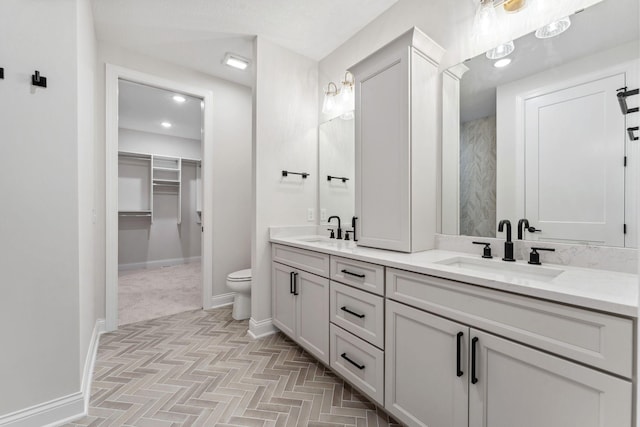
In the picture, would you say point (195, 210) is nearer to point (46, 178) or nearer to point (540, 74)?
point (46, 178)

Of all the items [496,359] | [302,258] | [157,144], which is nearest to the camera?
[496,359]

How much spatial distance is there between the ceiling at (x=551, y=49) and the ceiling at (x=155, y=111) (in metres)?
3.10

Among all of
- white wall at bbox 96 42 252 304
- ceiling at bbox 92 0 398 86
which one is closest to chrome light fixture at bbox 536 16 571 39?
ceiling at bbox 92 0 398 86

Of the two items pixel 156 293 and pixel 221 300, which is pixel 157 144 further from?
pixel 221 300

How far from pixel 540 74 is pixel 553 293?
1222 millimetres

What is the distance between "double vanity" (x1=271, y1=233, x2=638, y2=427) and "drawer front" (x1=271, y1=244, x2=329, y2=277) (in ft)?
0.17

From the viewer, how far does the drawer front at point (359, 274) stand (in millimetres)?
1489

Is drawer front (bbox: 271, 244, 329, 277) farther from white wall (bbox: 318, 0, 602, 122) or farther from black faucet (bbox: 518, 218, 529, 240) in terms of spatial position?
white wall (bbox: 318, 0, 602, 122)

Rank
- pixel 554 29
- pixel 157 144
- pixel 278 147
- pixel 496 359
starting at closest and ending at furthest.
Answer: pixel 496 359 → pixel 554 29 → pixel 278 147 → pixel 157 144

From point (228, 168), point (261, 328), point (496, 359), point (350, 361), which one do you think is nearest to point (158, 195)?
point (228, 168)

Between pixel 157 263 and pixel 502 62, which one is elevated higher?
pixel 502 62

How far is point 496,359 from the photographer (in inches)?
40.6

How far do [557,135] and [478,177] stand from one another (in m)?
0.42

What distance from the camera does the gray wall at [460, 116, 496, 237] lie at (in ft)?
5.30
